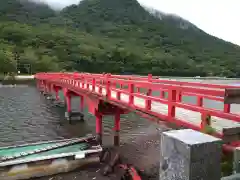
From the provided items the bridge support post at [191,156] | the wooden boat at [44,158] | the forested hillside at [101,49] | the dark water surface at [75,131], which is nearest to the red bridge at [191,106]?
the bridge support post at [191,156]

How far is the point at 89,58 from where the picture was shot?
10381 centimetres

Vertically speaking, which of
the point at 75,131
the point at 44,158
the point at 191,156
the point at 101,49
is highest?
the point at 101,49

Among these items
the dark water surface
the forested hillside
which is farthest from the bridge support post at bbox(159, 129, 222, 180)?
the forested hillside

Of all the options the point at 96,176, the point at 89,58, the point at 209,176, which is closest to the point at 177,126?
the point at 209,176

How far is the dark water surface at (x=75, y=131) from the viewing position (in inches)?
492

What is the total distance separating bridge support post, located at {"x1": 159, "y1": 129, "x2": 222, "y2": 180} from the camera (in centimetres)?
247

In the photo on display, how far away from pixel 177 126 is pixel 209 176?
158 inches

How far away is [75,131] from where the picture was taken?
722 inches

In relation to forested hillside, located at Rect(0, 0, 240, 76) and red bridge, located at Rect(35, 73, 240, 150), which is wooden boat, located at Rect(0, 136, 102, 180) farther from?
forested hillside, located at Rect(0, 0, 240, 76)

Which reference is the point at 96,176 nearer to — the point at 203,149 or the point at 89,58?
the point at 203,149

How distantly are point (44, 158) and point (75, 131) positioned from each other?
7799 millimetres

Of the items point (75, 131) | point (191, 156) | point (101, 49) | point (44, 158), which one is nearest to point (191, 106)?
point (191, 156)

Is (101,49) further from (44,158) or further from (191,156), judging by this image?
(191,156)

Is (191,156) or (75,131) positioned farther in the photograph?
(75,131)
